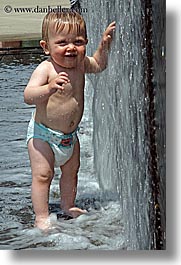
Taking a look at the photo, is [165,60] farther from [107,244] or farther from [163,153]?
[107,244]

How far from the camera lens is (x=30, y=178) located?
1.65 m

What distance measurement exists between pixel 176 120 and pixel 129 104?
0.08 metres

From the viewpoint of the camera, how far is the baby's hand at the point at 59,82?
1612 millimetres

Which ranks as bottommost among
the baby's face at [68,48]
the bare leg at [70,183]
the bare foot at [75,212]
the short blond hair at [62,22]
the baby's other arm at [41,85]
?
the bare foot at [75,212]

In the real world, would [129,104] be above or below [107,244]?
above

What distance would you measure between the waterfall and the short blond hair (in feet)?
0.05

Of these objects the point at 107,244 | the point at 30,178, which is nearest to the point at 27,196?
the point at 30,178

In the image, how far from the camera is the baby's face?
162cm

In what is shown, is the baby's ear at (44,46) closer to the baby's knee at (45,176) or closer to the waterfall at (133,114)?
the waterfall at (133,114)

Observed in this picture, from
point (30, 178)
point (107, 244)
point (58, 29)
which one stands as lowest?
point (107, 244)

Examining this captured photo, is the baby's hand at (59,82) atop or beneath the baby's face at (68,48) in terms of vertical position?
beneath

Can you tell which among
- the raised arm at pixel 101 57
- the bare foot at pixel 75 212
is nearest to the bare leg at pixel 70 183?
the bare foot at pixel 75 212

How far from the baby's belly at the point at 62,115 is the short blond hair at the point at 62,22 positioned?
0.35ft

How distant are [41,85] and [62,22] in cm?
11
